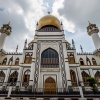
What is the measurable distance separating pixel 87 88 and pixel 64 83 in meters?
3.70

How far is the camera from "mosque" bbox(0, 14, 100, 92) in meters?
17.1

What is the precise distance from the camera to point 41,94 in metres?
13.6

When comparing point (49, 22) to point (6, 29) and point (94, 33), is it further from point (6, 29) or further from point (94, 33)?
point (94, 33)

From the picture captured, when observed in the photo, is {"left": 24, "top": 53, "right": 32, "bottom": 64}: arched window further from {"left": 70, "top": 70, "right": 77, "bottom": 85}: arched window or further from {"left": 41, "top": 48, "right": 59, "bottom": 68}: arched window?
{"left": 70, "top": 70, "right": 77, "bottom": 85}: arched window

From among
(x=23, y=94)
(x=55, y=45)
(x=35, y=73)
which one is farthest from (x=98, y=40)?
(x=23, y=94)

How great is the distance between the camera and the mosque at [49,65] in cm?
1712

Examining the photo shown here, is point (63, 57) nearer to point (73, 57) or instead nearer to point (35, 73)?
point (73, 57)

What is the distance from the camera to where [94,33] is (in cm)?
2691

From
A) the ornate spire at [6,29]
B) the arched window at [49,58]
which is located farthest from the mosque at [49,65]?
the ornate spire at [6,29]

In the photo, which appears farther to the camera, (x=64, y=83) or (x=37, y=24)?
(x=37, y=24)

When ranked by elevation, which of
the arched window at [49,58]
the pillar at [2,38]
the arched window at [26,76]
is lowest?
the arched window at [26,76]

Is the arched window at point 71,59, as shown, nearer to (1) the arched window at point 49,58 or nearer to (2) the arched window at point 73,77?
(2) the arched window at point 73,77

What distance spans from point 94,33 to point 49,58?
14.4 meters

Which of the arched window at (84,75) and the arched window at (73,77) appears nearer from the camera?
the arched window at (73,77)
